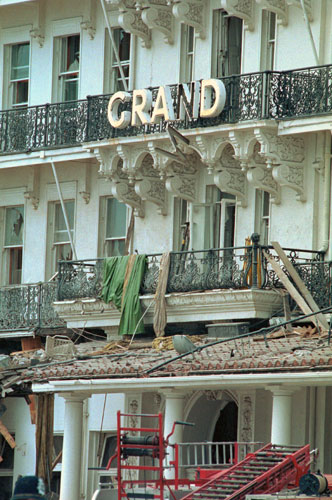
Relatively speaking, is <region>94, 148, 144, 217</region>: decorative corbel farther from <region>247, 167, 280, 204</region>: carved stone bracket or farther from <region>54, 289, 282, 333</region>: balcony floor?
<region>247, 167, 280, 204</region>: carved stone bracket

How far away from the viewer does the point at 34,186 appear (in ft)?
135

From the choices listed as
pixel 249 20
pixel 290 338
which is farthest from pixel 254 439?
pixel 249 20

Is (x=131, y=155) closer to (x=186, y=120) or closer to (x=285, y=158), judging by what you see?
(x=186, y=120)

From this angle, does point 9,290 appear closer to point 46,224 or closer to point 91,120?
point 46,224

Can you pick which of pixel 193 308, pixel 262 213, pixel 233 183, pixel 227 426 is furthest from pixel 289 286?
pixel 227 426

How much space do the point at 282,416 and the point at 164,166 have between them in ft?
27.3

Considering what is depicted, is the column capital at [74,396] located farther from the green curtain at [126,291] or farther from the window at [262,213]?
the window at [262,213]

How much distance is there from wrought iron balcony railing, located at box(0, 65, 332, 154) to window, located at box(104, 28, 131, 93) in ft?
3.66

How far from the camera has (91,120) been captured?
38.3 meters

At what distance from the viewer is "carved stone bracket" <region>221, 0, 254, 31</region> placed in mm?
36156

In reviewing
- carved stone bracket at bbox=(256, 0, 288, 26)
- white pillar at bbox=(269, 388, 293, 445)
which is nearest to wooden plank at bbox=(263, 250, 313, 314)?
white pillar at bbox=(269, 388, 293, 445)

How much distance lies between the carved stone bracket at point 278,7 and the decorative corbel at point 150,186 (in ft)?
14.4

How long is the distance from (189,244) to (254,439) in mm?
4869

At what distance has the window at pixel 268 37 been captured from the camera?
120 ft
